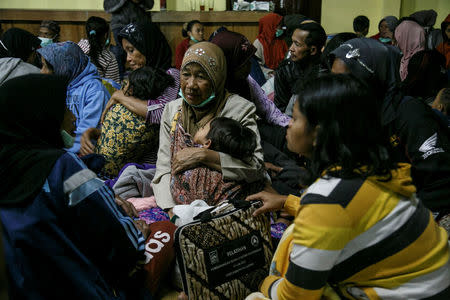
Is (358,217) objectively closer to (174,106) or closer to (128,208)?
(128,208)

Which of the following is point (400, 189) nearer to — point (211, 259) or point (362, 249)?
point (362, 249)

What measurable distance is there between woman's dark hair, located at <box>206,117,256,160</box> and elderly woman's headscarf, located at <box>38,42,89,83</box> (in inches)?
62.2

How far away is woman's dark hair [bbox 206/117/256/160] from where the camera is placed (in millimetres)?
2188

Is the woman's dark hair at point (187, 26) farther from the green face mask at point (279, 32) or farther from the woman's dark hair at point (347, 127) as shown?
the woman's dark hair at point (347, 127)

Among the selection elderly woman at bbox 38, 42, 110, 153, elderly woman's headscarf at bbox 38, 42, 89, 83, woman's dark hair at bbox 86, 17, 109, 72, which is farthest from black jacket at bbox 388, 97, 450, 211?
woman's dark hair at bbox 86, 17, 109, 72

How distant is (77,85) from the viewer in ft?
10.7

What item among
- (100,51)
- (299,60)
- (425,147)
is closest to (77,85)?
(100,51)

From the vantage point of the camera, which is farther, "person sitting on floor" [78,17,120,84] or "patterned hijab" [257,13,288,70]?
"patterned hijab" [257,13,288,70]

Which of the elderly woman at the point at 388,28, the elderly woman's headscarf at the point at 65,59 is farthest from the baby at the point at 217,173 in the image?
the elderly woman at the point at 388,28

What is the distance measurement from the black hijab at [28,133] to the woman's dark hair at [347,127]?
3.10ft

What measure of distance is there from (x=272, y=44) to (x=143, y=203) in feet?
14.9

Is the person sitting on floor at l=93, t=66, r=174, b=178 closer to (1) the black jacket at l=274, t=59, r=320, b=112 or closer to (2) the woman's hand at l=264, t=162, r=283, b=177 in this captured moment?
(2) the woman's hand at l=264, t=162, r=283, b=177

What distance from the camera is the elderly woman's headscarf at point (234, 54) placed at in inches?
115

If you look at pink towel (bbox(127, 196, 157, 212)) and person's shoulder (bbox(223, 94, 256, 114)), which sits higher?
person's shoulder (bbox(223, 94, 256, 114))
